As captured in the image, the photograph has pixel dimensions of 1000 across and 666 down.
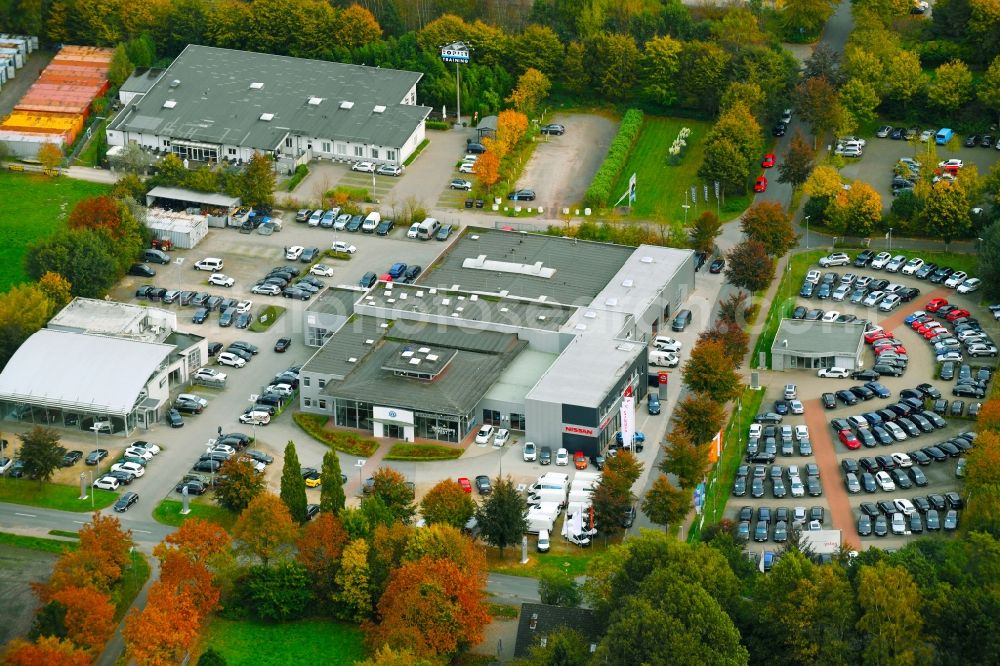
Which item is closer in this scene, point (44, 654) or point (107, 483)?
point (44, 654)

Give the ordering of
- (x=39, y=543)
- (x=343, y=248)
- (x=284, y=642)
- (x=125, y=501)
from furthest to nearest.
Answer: (x=343, y=248), (x=125, y=501), (x=39, y=543), (x=284, y=642)

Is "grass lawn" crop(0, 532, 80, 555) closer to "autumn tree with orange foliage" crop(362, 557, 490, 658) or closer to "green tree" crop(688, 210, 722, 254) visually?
"autumn tree with orange foliage" crop(362, 557, 490, 658)

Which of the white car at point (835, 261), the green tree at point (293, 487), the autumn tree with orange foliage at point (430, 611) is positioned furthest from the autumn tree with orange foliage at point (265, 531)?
the white car at point (835, 261)

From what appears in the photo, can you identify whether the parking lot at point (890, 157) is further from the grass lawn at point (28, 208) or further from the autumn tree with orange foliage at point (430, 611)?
the autumn tree with orange foliage at point (430, 611)

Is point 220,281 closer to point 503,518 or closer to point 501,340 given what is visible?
point 501,340

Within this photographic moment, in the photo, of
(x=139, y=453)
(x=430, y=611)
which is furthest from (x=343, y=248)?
(x=430, y=611)

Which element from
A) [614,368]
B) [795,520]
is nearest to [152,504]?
[614,368]
